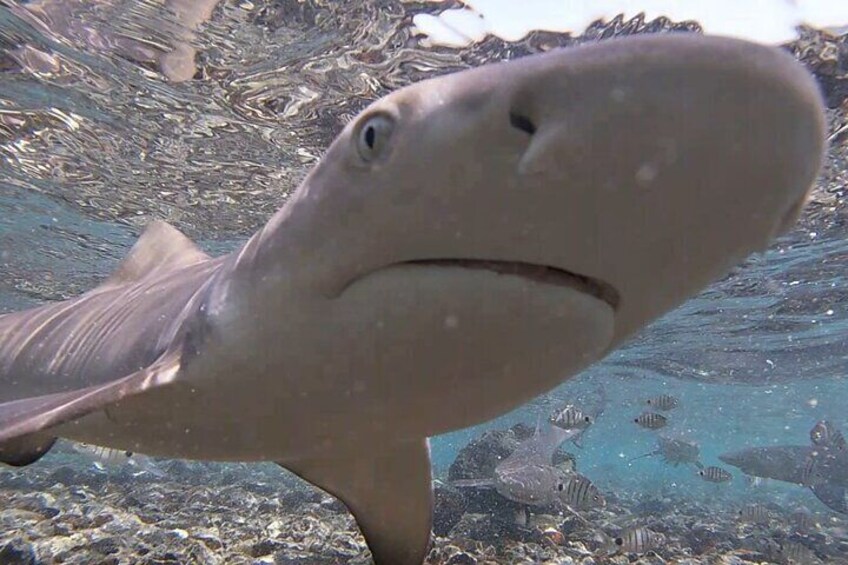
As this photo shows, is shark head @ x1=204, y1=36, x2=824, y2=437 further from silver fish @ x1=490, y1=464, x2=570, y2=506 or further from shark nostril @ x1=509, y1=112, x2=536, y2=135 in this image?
silver fish @ x1=490, y1=464, x2=570, y2=506

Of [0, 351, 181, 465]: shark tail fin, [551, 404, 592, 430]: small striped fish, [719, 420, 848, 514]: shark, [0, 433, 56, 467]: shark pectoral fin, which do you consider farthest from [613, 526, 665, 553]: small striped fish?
[719, 420, 848, 514]: shark

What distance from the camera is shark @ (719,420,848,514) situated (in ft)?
56.1

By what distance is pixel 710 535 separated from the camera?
45.2 ft

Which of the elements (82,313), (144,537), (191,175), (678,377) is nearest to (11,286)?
(191,175)

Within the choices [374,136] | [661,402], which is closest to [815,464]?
[661,402]

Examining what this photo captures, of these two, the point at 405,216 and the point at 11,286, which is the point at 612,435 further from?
A: the point at 405,216

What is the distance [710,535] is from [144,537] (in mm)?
11783

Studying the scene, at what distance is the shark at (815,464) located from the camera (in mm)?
17109

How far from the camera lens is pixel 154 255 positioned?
5.84m

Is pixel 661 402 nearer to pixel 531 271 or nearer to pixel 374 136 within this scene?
pixel 531 271

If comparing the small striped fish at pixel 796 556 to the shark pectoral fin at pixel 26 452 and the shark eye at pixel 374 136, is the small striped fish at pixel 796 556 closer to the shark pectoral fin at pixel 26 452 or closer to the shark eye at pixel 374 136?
the shark pectoral fin at pixel 26 452

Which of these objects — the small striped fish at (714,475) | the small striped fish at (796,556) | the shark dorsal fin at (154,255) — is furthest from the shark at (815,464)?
the shark dorsal fin at (154,255)

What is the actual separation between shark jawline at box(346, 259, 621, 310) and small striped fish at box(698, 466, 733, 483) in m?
14.0

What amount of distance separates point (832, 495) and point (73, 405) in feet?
68.9
